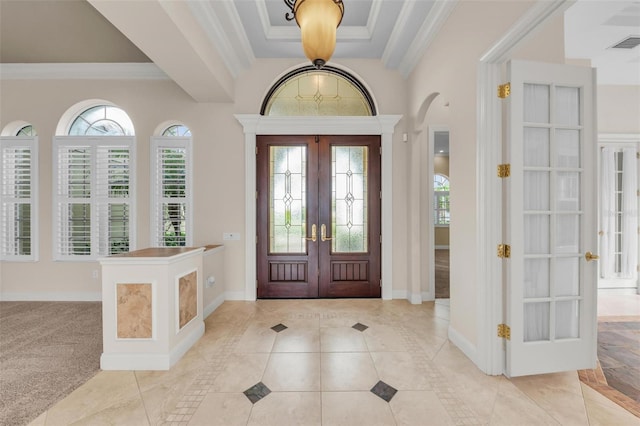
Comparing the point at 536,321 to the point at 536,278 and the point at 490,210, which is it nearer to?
the point at 536,278

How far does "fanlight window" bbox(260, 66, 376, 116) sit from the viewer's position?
3988mm

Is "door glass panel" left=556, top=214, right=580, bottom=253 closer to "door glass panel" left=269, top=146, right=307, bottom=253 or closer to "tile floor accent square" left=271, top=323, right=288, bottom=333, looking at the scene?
"tile floor accent square" left=271, top=323, right=288, bottom=333

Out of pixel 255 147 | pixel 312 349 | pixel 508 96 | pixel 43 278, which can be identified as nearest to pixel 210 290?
pixel 312 349

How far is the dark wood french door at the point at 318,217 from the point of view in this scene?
3.93 metres

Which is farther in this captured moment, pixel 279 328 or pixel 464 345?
pixel 279 328

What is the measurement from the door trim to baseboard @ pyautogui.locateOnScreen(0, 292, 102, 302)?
7.84 ft

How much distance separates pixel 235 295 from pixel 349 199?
7.36 feet

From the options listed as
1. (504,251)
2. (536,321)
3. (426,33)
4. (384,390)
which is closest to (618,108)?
(426,33)

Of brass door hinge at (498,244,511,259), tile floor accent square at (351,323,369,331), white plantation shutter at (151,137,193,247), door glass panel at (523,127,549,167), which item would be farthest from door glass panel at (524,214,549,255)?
white plantation shutter at (151,137,193,247)

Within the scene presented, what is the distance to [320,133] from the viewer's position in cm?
388

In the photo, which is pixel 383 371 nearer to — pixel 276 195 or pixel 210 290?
pixel 210 290

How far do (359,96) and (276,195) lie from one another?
1996mm

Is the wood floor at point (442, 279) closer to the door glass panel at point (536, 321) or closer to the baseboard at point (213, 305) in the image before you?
the door glass panel at point (536, 321)

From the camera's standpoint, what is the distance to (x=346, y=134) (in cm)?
390
